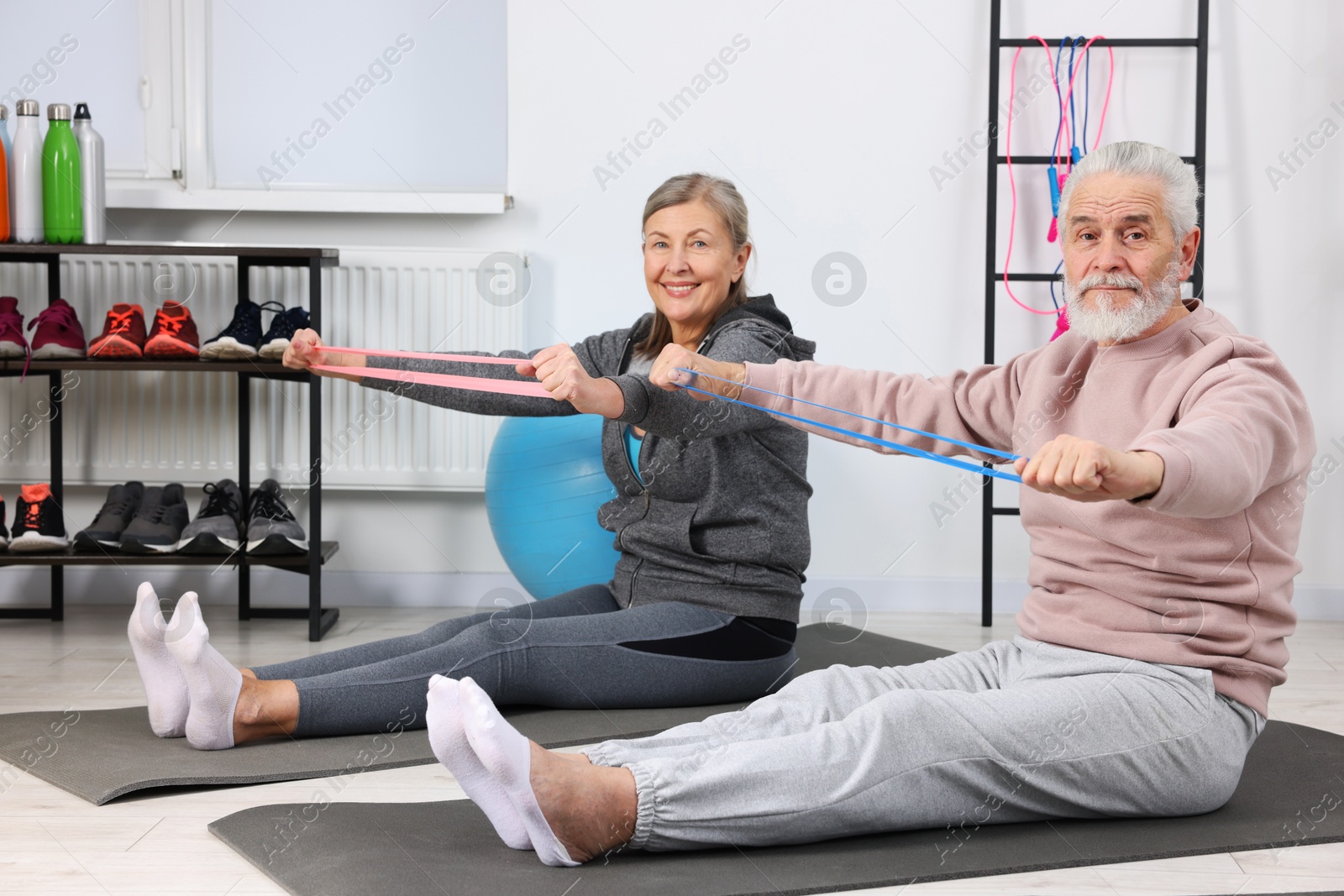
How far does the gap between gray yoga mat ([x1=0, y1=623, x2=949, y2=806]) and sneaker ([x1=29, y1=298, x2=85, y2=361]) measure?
107 cm

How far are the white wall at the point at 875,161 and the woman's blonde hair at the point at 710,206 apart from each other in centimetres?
117

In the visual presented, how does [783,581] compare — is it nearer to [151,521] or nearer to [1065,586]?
[1065,586]

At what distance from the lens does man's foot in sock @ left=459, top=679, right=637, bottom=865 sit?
121cm

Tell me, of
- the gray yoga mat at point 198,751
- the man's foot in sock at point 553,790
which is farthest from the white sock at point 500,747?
the gray yoga mat at point 198,751

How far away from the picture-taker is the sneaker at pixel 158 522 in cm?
282

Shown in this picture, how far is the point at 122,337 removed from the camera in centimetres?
282

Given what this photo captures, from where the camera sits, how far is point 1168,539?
146 centimetres

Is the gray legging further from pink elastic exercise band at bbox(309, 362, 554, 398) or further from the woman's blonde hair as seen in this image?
the woman's blonde hair

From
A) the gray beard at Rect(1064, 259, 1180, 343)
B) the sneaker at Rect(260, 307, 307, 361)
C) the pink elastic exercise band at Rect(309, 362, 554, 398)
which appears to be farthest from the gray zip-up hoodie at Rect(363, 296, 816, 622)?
the sneaker at Rect(260, 307, 307, 361)

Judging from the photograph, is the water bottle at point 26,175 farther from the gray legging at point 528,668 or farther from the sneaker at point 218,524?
the gray legging at point 528,668

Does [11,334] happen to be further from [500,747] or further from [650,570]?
[500,747]

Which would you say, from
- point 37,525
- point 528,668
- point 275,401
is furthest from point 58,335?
point 528,668

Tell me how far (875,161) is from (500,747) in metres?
2.44

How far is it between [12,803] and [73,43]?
2356 mm
